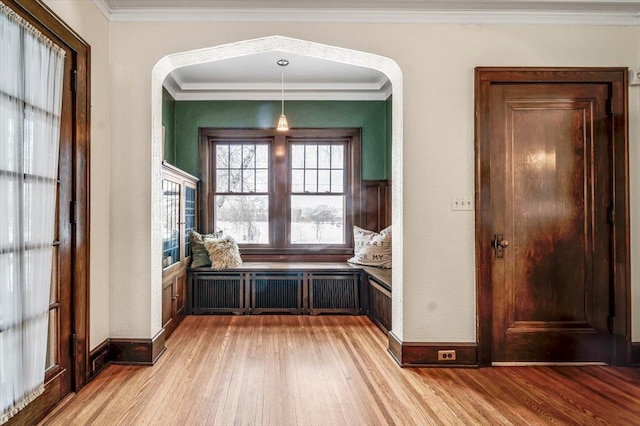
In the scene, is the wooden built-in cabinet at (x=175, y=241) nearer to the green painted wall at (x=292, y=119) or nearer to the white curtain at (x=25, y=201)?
the green painted wall at (x=292, y=119)

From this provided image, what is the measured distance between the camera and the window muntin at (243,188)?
5.20 meters

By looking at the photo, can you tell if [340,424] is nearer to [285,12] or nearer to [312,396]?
[312,396]

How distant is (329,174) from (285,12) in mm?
2600

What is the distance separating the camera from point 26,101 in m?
1.99

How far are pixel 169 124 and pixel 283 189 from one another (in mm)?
1727

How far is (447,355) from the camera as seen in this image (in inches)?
115

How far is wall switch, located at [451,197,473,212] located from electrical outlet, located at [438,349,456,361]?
1134 millimetres

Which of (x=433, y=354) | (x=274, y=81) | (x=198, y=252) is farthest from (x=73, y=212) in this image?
(x=274, y=81)

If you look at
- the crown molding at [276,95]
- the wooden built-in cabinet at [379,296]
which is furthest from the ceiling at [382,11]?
the wooden built-in cabinet at [379,296]

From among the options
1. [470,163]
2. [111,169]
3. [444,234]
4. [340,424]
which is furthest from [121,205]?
Result: [470,163]

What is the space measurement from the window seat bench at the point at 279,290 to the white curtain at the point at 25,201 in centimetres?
233

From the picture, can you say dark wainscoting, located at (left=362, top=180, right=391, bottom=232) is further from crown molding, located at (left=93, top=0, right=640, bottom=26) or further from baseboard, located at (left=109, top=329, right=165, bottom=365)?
baseboard, located at (left=109, top=329, right=165, bottom=365)

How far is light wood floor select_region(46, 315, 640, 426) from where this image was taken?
2.19 meters

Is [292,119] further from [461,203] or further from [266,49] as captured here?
[461,203]
